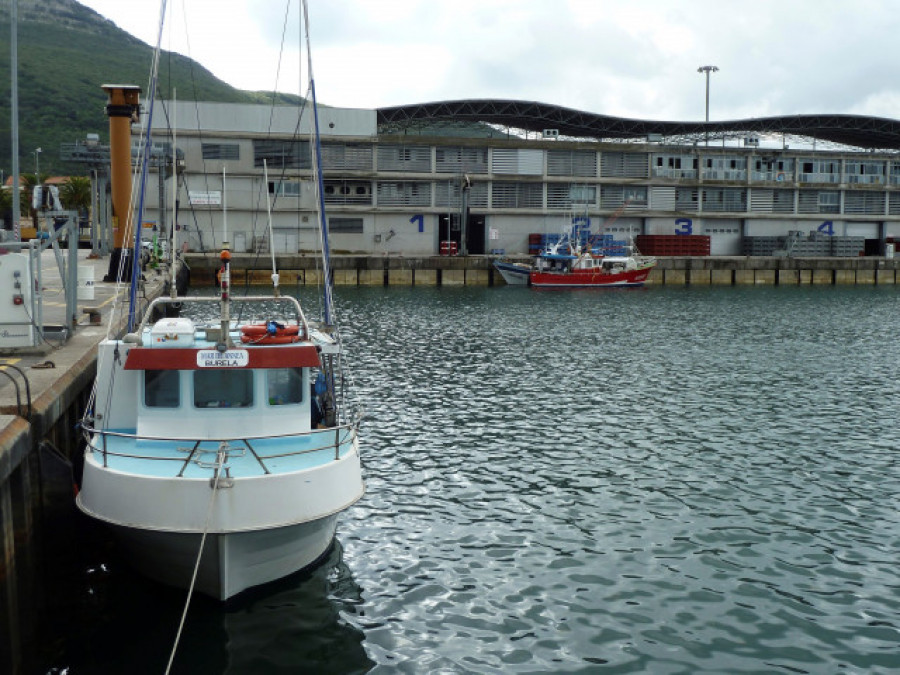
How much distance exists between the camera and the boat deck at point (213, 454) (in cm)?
1245

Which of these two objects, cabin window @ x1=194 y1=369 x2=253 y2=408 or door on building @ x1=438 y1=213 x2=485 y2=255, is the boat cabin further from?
door on building @ x1=438 y1=213 x2=485 y2=255

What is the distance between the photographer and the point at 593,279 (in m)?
78.2

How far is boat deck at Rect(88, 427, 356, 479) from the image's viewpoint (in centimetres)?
1245

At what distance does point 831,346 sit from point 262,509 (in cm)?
3535

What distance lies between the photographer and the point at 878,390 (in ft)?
97.6

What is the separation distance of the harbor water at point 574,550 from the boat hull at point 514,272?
46.9 metres

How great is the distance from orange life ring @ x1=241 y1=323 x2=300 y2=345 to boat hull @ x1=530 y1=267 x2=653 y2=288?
62953 mm

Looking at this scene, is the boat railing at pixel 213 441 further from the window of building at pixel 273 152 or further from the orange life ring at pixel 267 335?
Answer: the window of building at pixel 273 152

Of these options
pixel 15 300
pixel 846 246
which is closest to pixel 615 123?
pixel 846 246

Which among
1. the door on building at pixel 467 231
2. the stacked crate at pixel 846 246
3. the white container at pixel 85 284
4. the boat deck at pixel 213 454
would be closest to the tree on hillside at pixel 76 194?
the door on building at pixel 467 231

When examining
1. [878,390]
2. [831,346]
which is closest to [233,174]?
[831,346]

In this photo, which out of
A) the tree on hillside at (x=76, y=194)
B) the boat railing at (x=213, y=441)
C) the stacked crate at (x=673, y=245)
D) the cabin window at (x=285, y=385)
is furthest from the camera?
the tree on hillside at (x=76, y=194)

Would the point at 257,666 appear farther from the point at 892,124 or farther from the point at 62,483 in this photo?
the point at 892,124

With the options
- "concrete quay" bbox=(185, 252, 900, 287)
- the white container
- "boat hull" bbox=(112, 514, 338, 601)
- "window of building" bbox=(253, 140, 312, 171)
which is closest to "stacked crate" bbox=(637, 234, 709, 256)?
"concrete quay" bbox=(185, 252, 900, 287)
